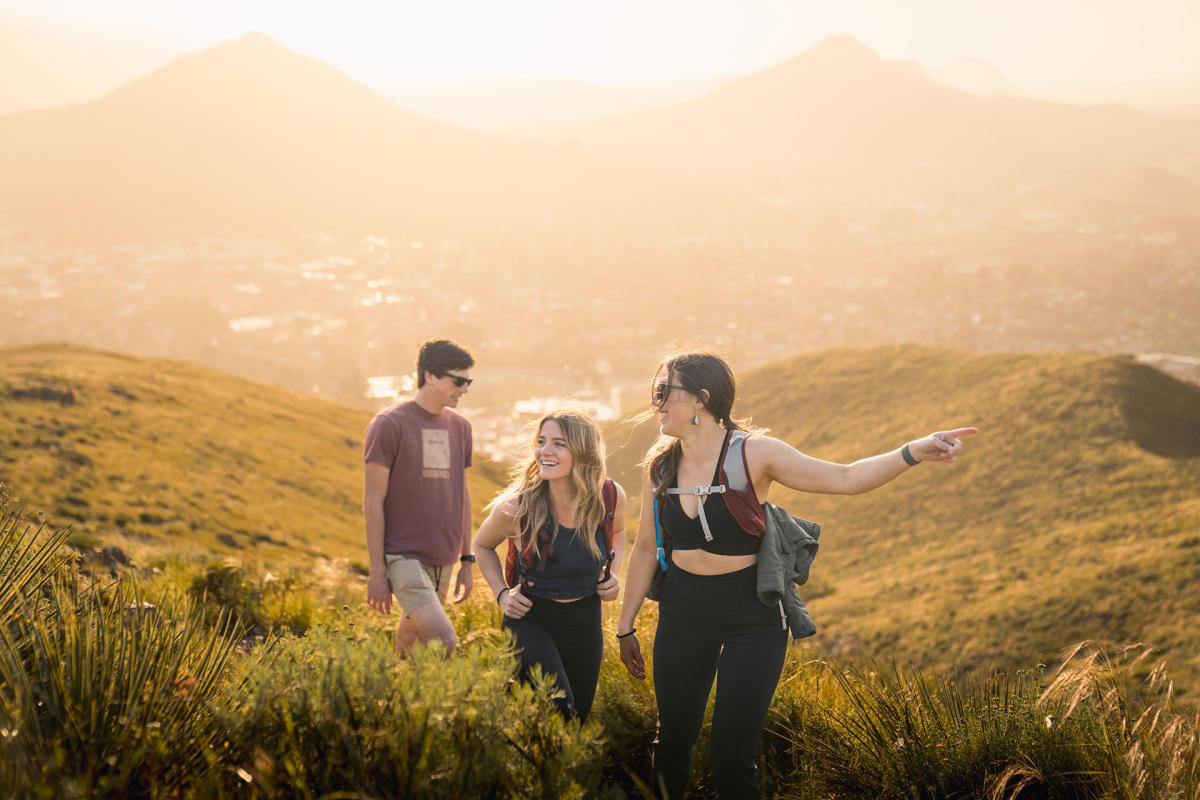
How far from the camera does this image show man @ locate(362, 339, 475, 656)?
512 cm

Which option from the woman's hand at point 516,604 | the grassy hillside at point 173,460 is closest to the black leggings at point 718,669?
the woman's hand at point 516,604

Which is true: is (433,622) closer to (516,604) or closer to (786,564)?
(516,604)

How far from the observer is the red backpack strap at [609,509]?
4.50 meters

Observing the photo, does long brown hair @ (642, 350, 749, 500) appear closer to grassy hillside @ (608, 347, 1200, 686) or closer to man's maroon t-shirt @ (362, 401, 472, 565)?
man's maroon t-shirt @ (362, 401, 472, 565)

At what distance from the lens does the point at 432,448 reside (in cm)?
534

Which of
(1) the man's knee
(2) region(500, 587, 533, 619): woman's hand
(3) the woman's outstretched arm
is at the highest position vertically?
(3) the woman's outstretched arm

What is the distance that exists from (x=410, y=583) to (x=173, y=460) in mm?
26803

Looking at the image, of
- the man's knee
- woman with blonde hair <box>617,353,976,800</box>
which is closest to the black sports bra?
woman with blonde hair <box>617,353,976,800</box>

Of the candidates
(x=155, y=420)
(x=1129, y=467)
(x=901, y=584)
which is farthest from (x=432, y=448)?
(x=155, y=420)

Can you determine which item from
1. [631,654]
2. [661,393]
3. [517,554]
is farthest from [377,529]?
[661,393]

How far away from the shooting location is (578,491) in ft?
14.5

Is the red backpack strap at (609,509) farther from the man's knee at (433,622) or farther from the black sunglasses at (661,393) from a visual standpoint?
the man's knee at (433,622)

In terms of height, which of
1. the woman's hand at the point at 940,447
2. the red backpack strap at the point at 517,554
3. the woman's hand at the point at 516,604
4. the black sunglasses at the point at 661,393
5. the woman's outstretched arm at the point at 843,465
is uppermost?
the black sunglasses at the point at 661,393

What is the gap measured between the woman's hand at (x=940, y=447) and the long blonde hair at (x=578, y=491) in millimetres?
1590
